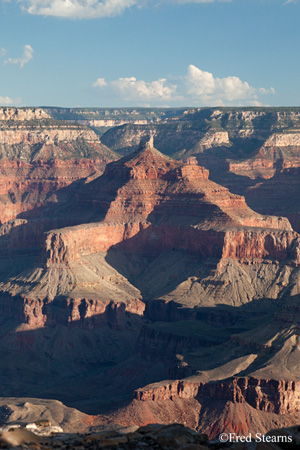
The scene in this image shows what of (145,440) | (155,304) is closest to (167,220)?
(155,304)

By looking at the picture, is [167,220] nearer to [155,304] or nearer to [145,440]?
[155,304]

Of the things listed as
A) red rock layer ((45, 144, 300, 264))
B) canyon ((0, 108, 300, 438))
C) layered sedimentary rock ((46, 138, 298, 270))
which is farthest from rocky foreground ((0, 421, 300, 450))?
red rock layer ((45, 144, 300, 264))

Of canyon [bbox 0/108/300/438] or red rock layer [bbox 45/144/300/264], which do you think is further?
red rock layer [bbox 45/144/300/264]

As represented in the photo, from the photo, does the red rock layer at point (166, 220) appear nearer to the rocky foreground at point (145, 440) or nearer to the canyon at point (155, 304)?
the canyon at point (155, 304)

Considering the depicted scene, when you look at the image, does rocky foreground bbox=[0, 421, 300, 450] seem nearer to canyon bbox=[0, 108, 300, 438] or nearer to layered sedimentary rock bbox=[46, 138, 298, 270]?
canyon bbox=[0, 108, 300, 438]

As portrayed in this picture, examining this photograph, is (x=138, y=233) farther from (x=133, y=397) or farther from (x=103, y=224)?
(x=133, y=397)

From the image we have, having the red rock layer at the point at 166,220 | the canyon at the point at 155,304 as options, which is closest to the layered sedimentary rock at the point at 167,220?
the red rock layer at the point at 166,220
